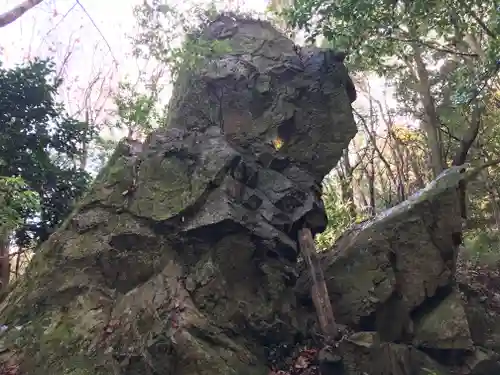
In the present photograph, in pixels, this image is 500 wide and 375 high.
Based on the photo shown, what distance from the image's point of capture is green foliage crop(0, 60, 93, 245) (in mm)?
8914

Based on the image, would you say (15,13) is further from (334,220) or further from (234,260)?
(334,220)

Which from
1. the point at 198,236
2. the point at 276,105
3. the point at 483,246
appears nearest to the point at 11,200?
the point at 198,236

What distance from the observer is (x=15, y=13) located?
610 cm

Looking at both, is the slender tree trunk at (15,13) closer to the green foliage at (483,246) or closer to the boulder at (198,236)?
the boulder at (198,236)

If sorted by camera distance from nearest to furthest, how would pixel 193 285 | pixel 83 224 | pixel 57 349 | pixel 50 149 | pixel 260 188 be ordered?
pixel 57 349, pixel 193 285, pixel 83 224, pixel 260 188, pixel 50 149

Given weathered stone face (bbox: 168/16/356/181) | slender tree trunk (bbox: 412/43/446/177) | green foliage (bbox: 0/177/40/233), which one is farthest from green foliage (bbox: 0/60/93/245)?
slender tree trunk (bbox: 412/43/446/177)

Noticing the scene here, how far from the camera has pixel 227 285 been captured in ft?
24.1

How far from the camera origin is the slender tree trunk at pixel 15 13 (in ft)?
19.6

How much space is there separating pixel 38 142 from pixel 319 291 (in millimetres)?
6082

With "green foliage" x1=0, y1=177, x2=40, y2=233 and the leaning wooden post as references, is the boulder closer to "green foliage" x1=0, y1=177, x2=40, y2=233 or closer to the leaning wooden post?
the leaning wooden post

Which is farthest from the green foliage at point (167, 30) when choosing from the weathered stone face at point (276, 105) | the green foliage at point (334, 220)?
the green foliage at point (334, 220)

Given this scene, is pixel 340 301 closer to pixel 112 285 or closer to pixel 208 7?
pixel 112 285

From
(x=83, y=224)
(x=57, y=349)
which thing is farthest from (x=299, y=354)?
(x=83, y=224)

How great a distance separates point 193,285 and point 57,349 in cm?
205
